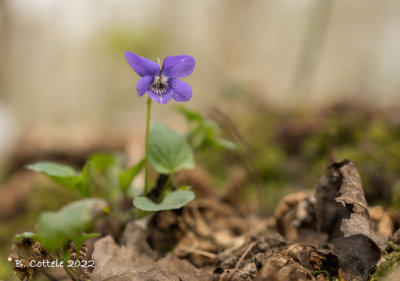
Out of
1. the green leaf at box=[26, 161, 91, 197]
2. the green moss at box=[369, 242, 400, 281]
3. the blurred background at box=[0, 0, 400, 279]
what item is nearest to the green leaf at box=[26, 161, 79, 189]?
the green leaf at box=[26, 161, 91, 197]

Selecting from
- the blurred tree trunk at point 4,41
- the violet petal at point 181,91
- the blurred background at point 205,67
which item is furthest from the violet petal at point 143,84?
the blurred tree trunk at point 4,41

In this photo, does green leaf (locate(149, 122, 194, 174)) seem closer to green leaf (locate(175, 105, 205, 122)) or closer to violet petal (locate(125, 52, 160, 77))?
green leaf (locate(175, 105, 205, 122))

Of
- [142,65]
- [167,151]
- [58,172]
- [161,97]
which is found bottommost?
[58,172]

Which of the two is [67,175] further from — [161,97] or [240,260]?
[240,260]

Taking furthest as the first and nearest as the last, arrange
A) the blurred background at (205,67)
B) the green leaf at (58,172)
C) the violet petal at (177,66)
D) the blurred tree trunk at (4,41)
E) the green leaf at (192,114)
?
1. the blurred tree trunk at (4,41)
2. the blurred background at (205,67)
3. the green leaf at (192,114)
4. the green leaf at (58,172)
5. the violet petal at (177,66)

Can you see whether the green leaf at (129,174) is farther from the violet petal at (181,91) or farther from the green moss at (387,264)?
the green moss at (387,264)

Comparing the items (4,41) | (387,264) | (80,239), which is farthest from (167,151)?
(4,41)
